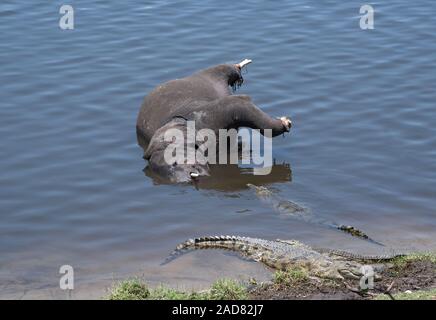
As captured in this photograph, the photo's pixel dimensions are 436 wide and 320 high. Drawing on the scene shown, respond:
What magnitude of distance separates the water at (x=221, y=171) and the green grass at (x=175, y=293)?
77cm

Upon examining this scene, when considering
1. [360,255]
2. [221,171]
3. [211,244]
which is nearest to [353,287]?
[360,255]

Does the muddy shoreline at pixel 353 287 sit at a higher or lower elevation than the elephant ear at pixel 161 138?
lower

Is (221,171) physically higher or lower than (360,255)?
higher

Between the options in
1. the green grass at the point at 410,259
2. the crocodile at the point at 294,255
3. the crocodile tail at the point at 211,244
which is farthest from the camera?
the crocodile tail at the point at 211,244

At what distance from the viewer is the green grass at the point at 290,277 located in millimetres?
9505

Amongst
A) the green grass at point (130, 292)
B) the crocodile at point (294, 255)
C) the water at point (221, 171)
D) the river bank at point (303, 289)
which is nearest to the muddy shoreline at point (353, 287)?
the river bank at point (303, 289)

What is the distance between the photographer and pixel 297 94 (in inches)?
639

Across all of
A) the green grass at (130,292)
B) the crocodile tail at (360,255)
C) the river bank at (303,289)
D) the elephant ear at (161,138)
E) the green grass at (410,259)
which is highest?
the elephant ear at (161,138)

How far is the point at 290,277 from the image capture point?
9.58m

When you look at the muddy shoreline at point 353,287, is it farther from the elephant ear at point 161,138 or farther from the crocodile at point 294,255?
the elephant ear at point 161,138

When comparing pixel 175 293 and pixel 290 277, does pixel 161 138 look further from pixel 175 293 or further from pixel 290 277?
pixel 175 293

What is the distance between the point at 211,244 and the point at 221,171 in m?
2.91
